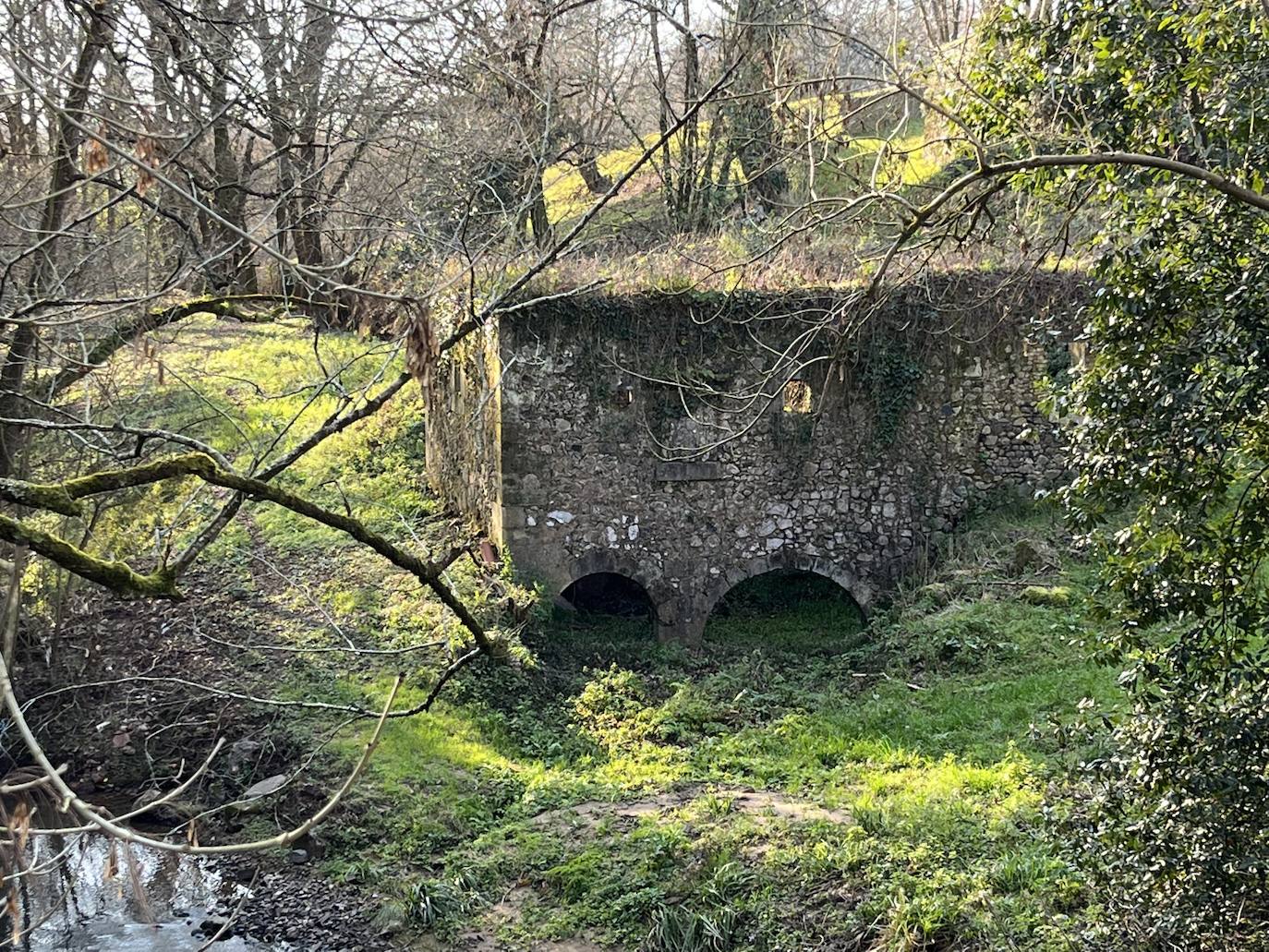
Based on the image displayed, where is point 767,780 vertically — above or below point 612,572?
below

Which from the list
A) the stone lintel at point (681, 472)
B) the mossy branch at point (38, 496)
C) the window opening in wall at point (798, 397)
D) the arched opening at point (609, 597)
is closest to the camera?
the mossy branch at point (38, 496)

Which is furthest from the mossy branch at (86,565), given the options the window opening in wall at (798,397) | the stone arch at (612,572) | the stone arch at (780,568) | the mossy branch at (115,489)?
the window opening in wall at (798,397)

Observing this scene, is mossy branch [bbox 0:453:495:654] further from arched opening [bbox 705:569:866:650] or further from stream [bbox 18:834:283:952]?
arched opening [bbox 705:569:866:650]

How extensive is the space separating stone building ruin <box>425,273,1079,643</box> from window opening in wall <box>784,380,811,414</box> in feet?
0.11

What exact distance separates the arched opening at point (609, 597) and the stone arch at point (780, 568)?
83cm

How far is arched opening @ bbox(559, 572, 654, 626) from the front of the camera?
12.3 meters

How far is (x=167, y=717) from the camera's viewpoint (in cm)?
857

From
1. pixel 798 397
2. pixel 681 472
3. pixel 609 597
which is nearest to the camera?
pixel 681 472

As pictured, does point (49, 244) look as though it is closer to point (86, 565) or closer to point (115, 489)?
point (115, 489)

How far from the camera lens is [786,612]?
1263 cm

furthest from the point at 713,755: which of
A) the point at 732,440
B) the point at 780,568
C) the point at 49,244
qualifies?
the point at 49,244

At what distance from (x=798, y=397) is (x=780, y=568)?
6.59 ft

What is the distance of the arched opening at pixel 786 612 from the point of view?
1179 centimetres

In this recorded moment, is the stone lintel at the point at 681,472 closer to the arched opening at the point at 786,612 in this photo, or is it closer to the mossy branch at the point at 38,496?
the arched opening at the point at 786,612
